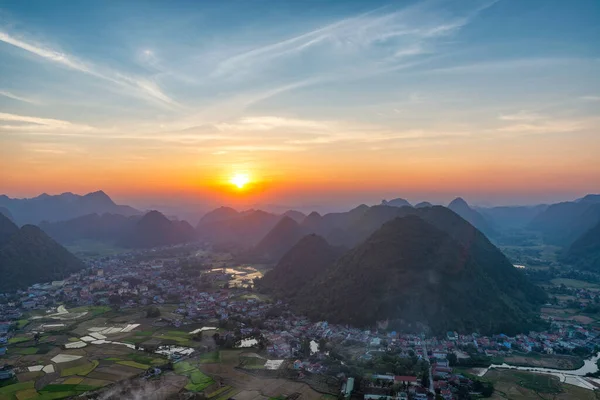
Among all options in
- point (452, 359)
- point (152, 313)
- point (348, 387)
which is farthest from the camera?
point (152, 313)

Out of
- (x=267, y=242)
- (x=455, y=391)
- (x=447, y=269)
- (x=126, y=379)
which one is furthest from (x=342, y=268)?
(x=267, y=242)

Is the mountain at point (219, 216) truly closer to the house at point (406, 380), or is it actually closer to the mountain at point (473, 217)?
the mountain at point (473, 217)

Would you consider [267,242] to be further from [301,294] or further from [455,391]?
[455,391]

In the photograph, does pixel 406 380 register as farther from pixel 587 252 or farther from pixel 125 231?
pixel 125 231

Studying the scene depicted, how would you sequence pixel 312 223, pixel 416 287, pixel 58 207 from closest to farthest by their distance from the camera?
pixel 416 287
pixel 312 223
pixel 58 207

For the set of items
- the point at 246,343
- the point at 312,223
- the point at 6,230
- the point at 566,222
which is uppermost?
the point at 6,230

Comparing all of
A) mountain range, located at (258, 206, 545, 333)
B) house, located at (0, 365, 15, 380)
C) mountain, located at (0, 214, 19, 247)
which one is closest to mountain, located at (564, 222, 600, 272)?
mountain range, located at (258, 206, 545, 333)

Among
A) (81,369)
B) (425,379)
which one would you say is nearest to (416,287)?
(425,379)

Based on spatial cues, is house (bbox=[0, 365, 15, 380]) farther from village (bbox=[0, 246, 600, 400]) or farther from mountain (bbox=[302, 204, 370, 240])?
mountain (bbox=[302, 204, 370, 240])
